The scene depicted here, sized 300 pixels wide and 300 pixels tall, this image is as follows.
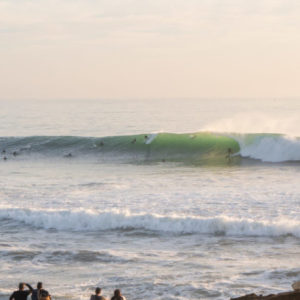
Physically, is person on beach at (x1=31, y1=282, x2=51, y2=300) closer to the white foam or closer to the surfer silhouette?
the surfer silhouette

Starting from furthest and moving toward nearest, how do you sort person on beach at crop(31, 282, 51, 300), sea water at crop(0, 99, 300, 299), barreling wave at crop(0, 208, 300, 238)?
barreling wave at crop(0, 208, 300, 238)
sea water at crop(0, 99, 300, 299)
person on beach at crop(31, 282, 51, 300)

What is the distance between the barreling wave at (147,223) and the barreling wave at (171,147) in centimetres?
1604

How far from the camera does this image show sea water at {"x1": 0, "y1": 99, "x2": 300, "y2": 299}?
12914mm

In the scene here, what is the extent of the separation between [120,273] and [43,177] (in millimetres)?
15458

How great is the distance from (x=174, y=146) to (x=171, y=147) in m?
0.30

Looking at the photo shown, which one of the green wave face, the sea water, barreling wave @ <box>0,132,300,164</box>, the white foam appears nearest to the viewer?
the sea water

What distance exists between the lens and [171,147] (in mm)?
38000

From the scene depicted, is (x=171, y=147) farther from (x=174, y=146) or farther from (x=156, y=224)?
(x=156, y=224)

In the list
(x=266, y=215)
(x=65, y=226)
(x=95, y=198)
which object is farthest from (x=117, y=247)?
(x=95, y=198)

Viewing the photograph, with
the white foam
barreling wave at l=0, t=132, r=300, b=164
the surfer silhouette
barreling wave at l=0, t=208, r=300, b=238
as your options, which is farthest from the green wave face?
barreling wave at l=0, t=208, r=300, b=238

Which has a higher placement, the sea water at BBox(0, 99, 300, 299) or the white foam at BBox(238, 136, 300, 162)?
the white foam at BBox(238, 136, 300, 162)

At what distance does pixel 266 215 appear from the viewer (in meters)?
18.3

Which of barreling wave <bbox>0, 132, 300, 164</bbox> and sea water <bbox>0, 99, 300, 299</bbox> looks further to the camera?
barreling wave <bbox>0, 132, 300, 164</bbox>

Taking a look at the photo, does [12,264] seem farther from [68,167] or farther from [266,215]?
[68,167]
